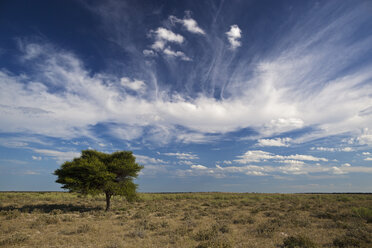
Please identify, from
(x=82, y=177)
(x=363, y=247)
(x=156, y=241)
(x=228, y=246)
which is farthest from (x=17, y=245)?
(x=363, y=247)

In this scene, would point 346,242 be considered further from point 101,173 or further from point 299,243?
point 101,173

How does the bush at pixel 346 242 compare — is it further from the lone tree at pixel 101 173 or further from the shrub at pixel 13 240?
the lone tree at pixel 101 173

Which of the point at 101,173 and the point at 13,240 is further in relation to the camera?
the point at 101,173

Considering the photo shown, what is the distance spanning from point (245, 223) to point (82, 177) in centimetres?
1920

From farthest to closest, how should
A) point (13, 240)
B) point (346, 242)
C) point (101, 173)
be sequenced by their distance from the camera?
point (101, 173)
point (13, 240)
point (346, 242)

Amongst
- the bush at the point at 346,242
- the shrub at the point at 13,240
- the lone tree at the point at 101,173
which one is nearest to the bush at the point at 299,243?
the bush at the point at 346,242

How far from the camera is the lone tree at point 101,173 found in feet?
77.9

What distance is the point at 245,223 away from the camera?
Result: 1803 cm

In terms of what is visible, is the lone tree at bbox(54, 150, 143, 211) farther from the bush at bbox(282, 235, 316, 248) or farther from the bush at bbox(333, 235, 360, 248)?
the bush at bbox(333, 235, 360, 248)

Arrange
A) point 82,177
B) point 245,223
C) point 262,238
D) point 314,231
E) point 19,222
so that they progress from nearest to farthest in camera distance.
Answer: point 262,238
point 314,231
point 19,222
point 245,223
point 82,177

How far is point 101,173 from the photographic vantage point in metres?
23.6

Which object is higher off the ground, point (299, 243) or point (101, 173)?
point (101, 173)

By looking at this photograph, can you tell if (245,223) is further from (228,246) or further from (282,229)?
(228,246)

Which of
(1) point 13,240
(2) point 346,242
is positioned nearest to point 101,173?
(1) point 13,240
